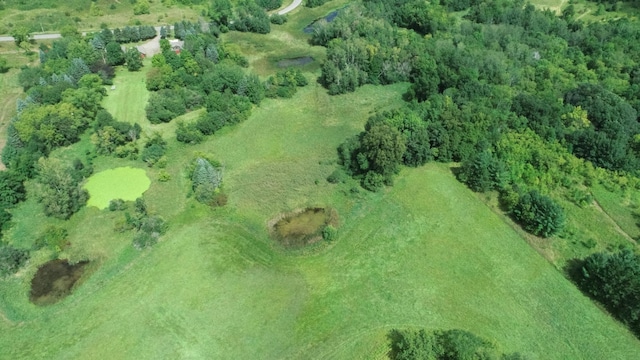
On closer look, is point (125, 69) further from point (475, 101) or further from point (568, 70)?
point (568, 70)

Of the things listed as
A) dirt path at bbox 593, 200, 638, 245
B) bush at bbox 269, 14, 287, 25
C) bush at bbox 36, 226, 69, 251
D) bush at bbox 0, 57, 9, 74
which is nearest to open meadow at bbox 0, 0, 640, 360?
dirt path at bbox 593, 200, 638, 245

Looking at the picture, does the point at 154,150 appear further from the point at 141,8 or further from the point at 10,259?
the point at 141,8

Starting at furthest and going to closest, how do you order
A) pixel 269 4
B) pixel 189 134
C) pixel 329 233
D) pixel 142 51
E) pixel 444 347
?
pixel 269 4
pixel 142 51
pixel 189 134
pixel 329 233
pixel 444 347

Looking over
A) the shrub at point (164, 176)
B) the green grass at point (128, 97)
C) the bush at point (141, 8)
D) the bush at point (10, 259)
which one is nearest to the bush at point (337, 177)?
the shrub at point (164, 176)

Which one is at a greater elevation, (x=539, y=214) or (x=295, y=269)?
(x=539, y=214)

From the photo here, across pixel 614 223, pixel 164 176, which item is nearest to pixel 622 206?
pixel 614 223

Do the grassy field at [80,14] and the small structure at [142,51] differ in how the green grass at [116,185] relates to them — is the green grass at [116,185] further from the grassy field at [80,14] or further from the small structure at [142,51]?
the grassy field at [80,14]
